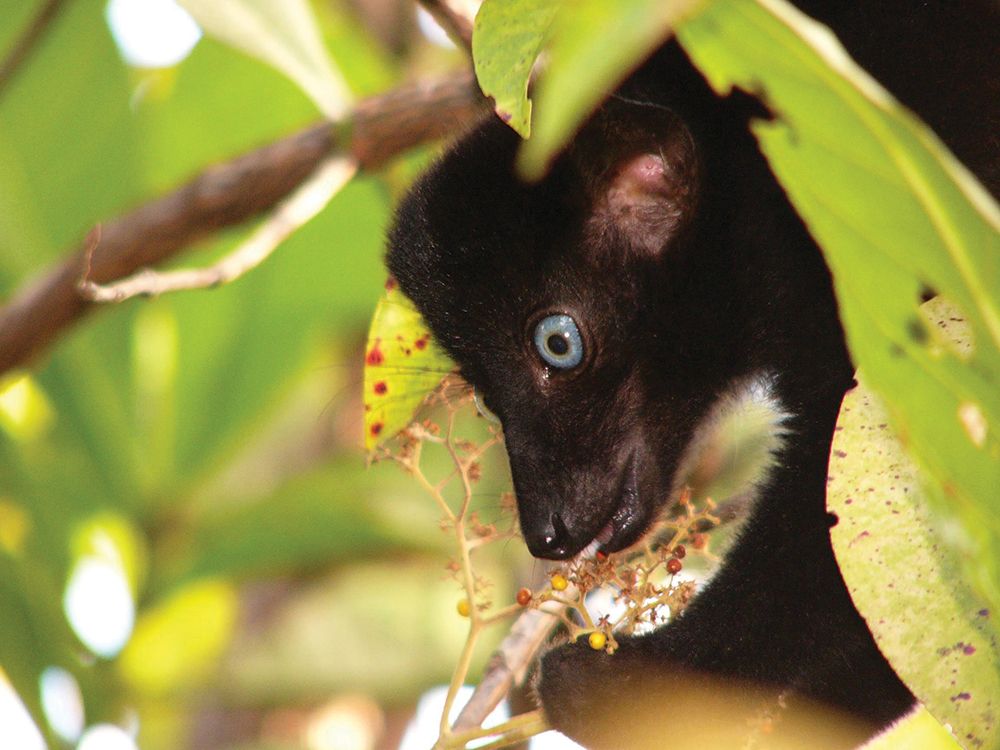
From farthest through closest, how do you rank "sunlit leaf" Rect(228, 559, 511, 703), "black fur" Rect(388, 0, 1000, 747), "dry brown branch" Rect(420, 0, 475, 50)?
"sunlit leaf" Rect(228, 559, 511, 703), "dry brown branch" Rect(420, 0, 475, 50), "black fur" Rect(388, 0, 1000, 747)

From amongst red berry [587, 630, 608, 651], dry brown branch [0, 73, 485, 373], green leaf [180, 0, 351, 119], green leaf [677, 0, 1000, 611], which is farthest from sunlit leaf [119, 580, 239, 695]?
green leaf [677, 0, 1000, 611]

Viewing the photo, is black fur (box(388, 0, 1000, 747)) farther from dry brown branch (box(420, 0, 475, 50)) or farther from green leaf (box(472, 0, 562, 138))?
green leaf (box(472, 0, 562, 138))

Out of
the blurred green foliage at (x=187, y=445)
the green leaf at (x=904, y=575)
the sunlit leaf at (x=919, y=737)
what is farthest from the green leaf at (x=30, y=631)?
the green leaf at (x=904, y=575)

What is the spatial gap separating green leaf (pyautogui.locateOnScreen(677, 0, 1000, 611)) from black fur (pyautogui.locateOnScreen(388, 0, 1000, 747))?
87 centimetres

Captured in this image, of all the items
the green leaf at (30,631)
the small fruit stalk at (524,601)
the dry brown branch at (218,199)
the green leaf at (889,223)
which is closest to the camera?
the green leaf at (889,223)

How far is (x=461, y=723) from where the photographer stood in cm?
128

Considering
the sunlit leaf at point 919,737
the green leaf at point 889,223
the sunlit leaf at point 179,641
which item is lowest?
the sunlit leaf at point 179,641

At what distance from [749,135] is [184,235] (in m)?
1.04

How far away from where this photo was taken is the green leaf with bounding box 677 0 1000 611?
0.63 meters

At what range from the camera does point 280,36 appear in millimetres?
1993

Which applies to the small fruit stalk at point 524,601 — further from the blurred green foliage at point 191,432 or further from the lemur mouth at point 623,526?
the blurred green foliage at point 191,432

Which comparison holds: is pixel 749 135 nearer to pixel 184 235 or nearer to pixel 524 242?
pixel 524 242

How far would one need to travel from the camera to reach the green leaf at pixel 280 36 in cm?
182

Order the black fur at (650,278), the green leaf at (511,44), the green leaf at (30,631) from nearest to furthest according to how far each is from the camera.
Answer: the green leaf at (511,44), the black fur at (650,278), the green leaf at (30,631)
